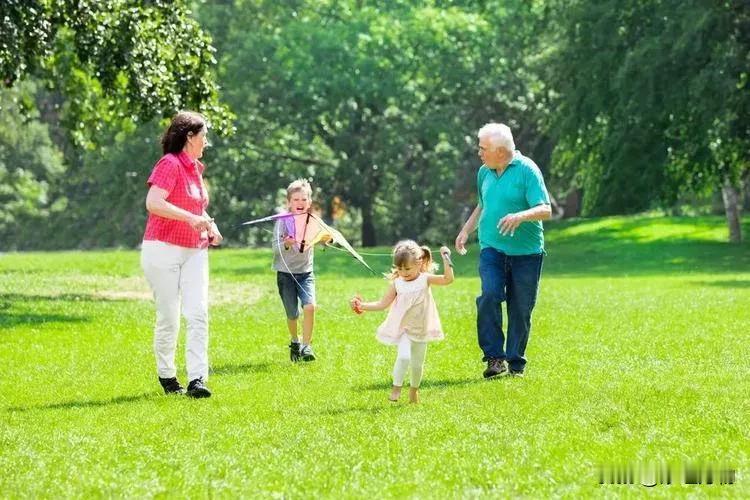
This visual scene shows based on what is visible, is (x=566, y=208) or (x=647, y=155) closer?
(x=647, y=155)

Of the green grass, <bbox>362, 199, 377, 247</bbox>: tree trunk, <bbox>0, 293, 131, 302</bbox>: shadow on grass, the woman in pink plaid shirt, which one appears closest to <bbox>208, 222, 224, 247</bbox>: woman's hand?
the woman in pink plaid shirt

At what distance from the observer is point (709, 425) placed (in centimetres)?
977

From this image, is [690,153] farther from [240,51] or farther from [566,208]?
[566,208]

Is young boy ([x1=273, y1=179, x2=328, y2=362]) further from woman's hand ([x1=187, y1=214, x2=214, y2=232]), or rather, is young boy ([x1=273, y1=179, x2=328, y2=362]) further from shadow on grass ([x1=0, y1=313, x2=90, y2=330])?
shadow on grass ([x1=0, y1=313, x2=90, y2=330])

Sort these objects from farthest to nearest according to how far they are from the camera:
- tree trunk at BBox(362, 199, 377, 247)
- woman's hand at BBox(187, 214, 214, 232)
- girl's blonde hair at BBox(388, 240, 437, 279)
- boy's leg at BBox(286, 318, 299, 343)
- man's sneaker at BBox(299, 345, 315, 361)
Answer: tree trunk at BBox(362, 199, 377, 247)
boy's leg at BBox(286, 318, 299, 343)
man's sneaker at BBox(299, 345, 315, 361)
woman's hand at BBox(187, 214, 214, 232)
girl's blonde hair at BBox(388, 240, 437, 279)

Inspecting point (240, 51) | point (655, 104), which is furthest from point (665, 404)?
point (240, 51)

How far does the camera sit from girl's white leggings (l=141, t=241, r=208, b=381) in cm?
1207

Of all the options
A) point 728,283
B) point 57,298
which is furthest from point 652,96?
point 57,298

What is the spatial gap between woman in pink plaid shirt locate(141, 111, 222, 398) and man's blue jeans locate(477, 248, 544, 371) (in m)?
2.47

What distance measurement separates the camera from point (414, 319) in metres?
11.5

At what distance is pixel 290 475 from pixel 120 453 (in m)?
1.42

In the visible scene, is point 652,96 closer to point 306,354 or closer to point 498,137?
point 306,354

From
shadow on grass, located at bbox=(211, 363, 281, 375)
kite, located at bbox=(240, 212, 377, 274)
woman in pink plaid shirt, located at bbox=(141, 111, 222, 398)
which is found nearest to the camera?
woman in pink plaid shirt, located at bbox=(141, 111, 222, 398)

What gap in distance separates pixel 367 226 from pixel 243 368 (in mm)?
43223
